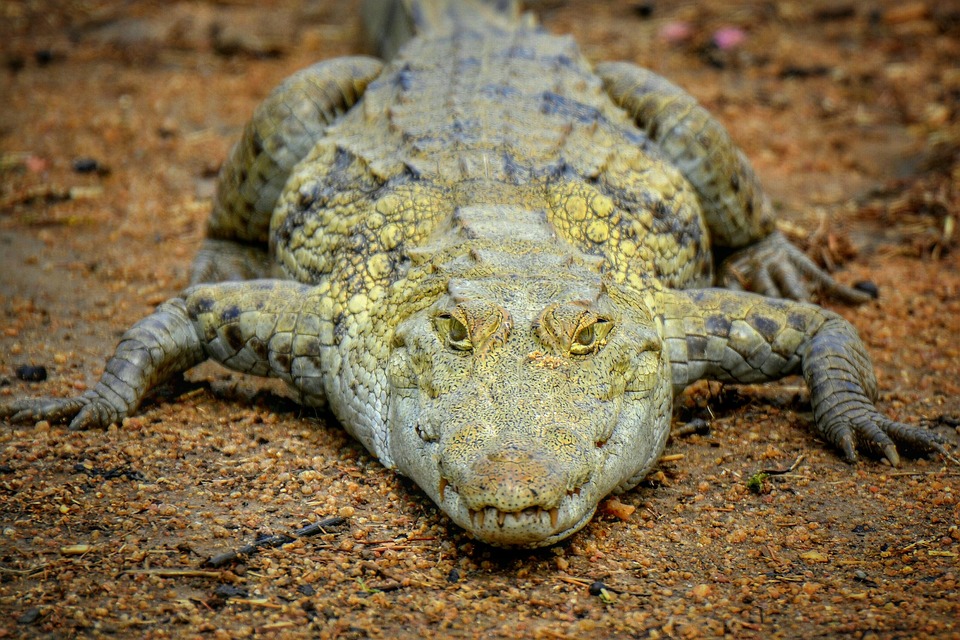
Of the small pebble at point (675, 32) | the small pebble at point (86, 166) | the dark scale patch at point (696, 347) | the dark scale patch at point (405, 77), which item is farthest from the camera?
the small pebble at point (675, 32)

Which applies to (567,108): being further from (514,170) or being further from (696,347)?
(696,347)

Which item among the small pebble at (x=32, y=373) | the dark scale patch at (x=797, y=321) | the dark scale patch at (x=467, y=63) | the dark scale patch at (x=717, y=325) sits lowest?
the small pebble at (x=32, y=373)

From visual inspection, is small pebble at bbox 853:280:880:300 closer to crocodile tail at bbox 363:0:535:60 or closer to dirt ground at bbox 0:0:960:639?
dirt ground at bbox 0:0:960:639

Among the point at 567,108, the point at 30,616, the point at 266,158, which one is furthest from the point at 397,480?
the point at 266,158

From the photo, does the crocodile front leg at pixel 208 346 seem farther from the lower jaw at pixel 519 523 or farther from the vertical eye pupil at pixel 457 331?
the lower jaw at pixel 519 523

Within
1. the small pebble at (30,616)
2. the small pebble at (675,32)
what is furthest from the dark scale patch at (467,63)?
the small pebble at (675,32)

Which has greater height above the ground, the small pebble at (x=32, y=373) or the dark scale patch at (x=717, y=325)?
the dark scale patch at (x=717, y=325)

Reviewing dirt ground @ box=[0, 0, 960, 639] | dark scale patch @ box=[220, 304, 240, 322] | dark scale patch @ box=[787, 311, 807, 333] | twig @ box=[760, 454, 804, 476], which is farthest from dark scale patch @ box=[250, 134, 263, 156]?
twig @ box=[760, 454, 804, 476]
